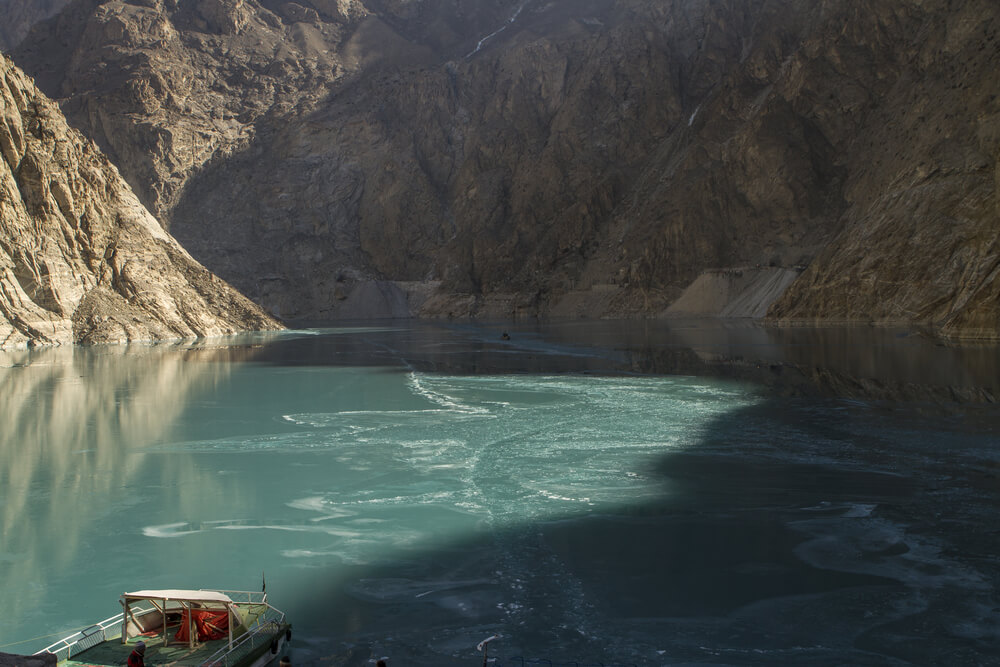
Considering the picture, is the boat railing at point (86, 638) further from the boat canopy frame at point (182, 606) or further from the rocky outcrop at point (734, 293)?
the rocky outcrop at point (734, 293)

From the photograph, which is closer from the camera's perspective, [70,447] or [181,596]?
[181,596]

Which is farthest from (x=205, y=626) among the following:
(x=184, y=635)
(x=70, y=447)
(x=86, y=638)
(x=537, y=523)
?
(x=70, y=447)

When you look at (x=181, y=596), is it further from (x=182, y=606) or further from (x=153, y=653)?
(x=153, y=653)

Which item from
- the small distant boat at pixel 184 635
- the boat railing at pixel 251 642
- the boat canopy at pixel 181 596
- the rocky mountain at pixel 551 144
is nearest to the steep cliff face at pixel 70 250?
the small distant boat at pixel 184 635

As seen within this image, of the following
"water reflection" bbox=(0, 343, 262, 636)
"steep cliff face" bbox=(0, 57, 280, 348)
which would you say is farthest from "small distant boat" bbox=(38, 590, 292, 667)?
"steep cliff face" bbox=(0, 57, 280, 348)

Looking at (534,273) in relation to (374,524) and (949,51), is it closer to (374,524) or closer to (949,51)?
(949,51)

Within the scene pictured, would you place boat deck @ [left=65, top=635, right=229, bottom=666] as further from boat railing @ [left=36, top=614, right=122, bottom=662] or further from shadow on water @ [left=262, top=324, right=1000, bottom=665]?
shadow on water @ [left=262, top=324, right=1000, bottom=665]
